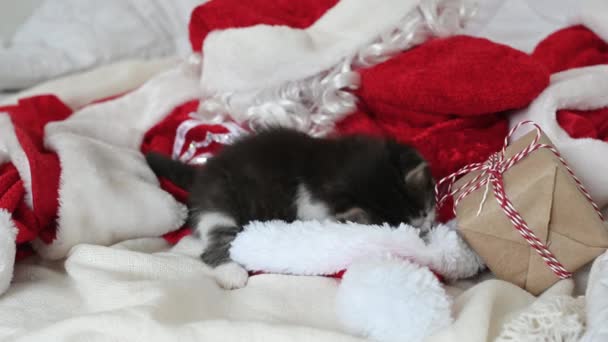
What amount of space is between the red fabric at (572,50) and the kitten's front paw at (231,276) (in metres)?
0.88

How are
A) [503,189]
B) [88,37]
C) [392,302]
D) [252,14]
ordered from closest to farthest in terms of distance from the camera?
[392,302], [503,189], [252,14], [88,37]

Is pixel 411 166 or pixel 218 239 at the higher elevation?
pixel 411 166

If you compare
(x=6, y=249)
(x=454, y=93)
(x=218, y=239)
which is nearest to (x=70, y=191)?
(x=6, y=249)

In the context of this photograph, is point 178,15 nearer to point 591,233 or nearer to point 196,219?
point 196,219

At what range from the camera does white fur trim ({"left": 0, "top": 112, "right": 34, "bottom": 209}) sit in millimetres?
1139

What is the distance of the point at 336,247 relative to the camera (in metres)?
0.99

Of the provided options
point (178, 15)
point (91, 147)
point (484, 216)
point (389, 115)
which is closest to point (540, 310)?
point (484, 216)

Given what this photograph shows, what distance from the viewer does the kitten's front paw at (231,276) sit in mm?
1047

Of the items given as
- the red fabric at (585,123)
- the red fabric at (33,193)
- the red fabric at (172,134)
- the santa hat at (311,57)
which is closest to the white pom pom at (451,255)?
the red fabric at (585,123)

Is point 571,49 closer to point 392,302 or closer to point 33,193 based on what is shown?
point 392,302

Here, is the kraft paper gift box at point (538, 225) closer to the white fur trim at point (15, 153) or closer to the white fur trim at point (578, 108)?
the white fur trim at point (578, 108)

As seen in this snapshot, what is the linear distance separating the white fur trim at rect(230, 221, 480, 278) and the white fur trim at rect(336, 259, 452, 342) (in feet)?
0.19

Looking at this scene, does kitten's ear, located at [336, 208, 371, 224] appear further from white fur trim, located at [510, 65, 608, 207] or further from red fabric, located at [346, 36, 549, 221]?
white fur trim, located at [510, 65, 608, 207]

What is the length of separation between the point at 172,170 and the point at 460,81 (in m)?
0.67
